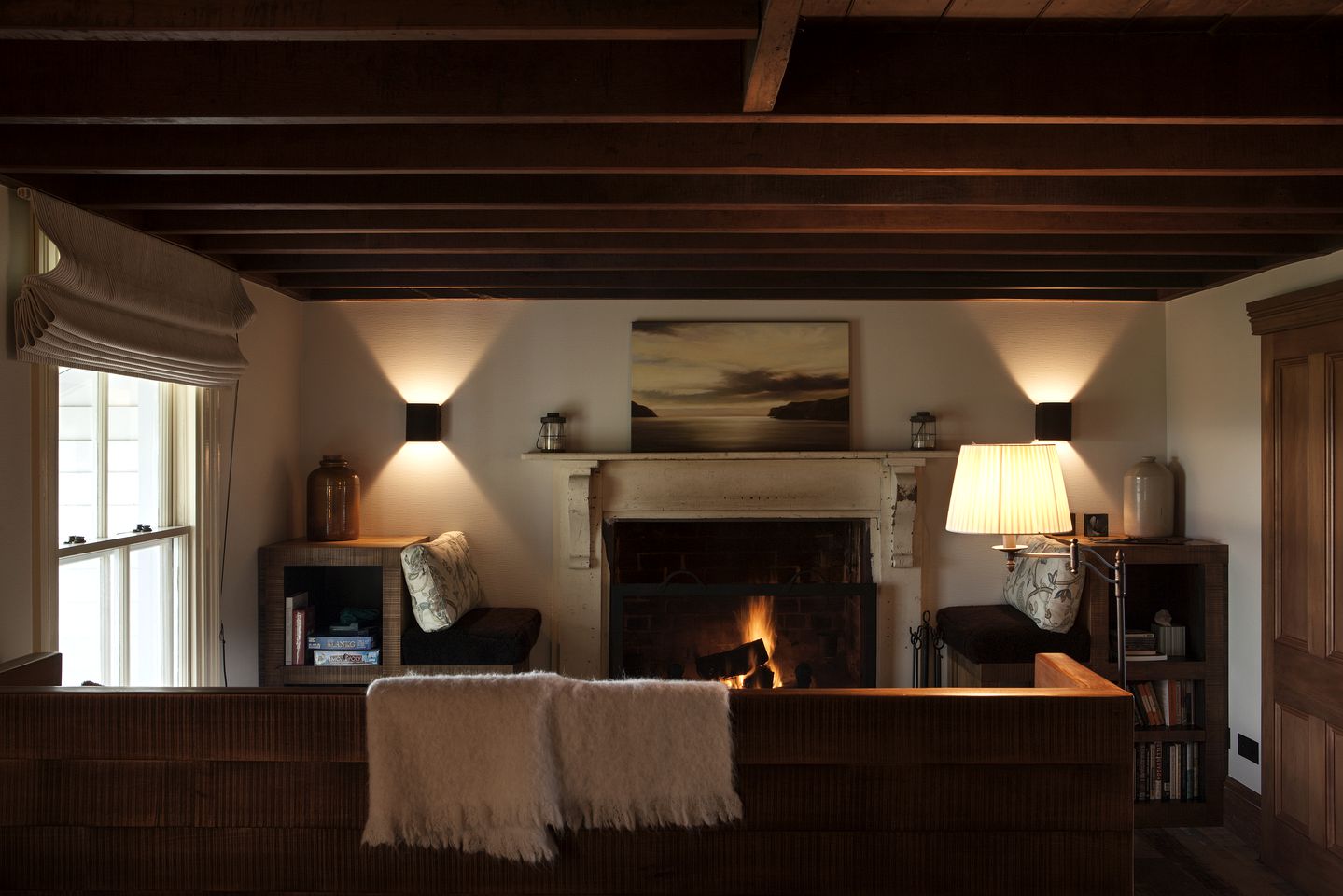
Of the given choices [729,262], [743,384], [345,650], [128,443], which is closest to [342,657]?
[345,650]

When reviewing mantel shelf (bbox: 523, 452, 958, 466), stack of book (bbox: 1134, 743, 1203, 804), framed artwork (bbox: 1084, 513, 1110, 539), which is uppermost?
mantel shelf (bbox: 523, 452, 958, 466)

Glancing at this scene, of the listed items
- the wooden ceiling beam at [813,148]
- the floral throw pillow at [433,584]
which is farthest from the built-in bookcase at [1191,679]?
the floral throw pillow at [433,584]

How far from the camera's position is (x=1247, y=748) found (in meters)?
3.86

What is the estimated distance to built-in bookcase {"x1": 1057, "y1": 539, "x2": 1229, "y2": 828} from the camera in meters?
3.96

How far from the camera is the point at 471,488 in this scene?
4504 mm

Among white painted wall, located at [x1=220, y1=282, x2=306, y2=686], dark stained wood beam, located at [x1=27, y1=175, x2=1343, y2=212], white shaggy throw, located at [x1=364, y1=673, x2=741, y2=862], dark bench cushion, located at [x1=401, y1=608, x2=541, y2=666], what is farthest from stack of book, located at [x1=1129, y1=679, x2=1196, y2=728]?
white painted wall, located at [x1=220, y1=282, x2=306, y2=686]

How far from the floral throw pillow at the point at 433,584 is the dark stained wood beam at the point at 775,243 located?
134 centimetres

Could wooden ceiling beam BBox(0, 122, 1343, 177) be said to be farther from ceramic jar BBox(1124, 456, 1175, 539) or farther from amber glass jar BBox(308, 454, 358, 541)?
ceramic jar BBox(1124, 456, 1175, 539)

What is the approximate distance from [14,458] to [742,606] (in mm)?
3144

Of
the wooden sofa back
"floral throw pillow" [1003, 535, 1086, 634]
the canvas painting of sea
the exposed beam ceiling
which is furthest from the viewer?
the canvas painting of sea

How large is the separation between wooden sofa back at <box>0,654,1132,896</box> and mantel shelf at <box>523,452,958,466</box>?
2.52 m

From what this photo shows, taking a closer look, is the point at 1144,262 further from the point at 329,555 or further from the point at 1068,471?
the point at 329,555

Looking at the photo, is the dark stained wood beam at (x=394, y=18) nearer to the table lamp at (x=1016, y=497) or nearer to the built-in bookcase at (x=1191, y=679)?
the table lamp at (x=1016, y=497)

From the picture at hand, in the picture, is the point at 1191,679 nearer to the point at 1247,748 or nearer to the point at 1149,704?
the point at 1149,704
